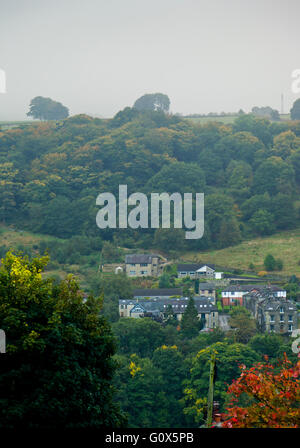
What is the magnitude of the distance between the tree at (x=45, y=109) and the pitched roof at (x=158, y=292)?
59.3 metres

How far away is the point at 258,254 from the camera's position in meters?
45.4

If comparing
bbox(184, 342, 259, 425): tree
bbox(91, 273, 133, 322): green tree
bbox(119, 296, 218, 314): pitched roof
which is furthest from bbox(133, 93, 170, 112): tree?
bbox(184, 342, 259, 425): tree

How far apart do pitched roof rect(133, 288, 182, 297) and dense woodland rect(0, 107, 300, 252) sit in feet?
30.6

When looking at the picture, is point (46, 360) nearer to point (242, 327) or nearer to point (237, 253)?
point (242, 327)

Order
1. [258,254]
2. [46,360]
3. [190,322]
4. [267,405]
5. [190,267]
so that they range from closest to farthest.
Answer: [267,405] → [46,360] → [190,322] → [190,267] → [258,254]

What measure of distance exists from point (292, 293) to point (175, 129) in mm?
39106

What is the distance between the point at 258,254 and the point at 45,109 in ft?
180

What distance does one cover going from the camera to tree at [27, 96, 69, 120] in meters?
90.4

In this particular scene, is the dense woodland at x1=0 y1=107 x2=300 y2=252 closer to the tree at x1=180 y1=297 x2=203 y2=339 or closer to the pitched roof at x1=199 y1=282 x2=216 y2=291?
the pitched roof at x1=199 y1=282 x2=216 y2=291

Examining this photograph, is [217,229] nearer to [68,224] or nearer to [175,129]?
[68,224]

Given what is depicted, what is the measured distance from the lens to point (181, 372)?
24.9 metres

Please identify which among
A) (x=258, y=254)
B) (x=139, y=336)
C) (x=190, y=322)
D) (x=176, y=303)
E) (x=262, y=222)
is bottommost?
(x=139, y=336)

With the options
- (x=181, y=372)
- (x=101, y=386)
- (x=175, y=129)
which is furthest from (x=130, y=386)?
(x=175, y=129)

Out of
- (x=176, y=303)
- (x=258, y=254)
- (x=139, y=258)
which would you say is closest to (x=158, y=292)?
(x=176, y=303)
